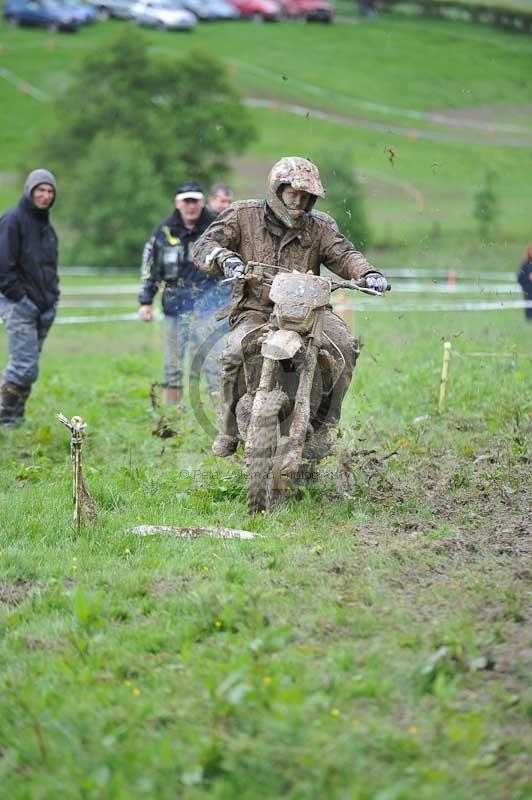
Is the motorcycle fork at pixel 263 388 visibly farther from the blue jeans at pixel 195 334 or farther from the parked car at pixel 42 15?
the parked car at pixel 42 15

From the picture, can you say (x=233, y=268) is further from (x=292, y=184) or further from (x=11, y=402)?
(x=11, y=402)

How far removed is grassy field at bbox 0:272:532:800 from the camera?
15.2 ft

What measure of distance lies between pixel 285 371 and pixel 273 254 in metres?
0.87

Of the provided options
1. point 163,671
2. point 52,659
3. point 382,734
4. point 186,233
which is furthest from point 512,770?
point 186,233

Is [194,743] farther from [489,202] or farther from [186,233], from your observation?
[489,202]

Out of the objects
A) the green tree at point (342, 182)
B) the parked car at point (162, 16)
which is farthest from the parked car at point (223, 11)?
the green tree at point (342, 182)

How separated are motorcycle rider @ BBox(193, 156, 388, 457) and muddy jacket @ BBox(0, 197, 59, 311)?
135 inches

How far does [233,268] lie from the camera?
813 cm

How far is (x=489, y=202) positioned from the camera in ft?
117

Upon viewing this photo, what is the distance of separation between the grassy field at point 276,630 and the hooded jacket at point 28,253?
1873 mm

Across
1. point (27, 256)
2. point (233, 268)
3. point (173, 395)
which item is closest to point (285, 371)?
point (233, 268)

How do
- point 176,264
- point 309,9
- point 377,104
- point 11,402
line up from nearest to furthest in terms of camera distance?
point 11,402 < point 176,264 < point 377,104 < point 309,9

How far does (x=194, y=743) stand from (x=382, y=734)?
2.35 ft

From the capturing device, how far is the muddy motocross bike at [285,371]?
7.89 m
